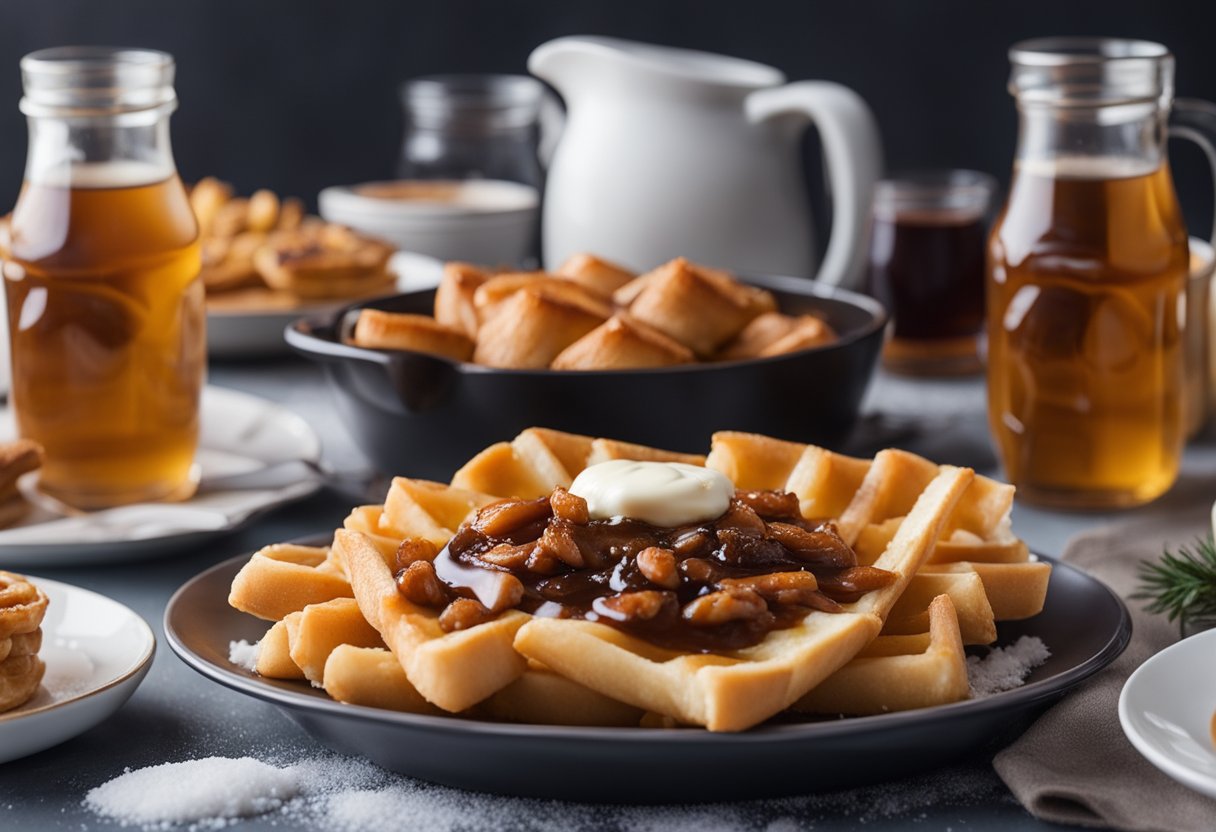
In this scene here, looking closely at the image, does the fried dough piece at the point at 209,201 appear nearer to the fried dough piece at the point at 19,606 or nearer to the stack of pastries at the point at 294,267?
the stack of pastries at the point at 294,267

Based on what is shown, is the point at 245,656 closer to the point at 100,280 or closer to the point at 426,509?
the point at 426,509

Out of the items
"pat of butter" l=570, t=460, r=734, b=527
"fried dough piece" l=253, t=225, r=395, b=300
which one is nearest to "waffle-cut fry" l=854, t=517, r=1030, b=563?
"pat of butter" l=570, t=460, r=734, b=527

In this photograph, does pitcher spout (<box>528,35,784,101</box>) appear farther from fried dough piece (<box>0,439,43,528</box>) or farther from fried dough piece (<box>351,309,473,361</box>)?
fried dough piece (<box>0,439,43,528</box>)

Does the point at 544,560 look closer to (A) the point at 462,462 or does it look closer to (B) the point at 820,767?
(B) the point at 820,767

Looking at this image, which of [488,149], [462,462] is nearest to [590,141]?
[488,149]

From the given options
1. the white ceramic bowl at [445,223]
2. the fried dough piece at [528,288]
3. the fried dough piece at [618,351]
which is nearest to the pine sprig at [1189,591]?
the fried dough piece at [618,351]

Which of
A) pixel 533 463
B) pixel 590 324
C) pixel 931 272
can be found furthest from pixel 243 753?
pixel 931 272
